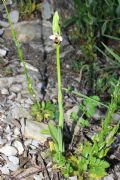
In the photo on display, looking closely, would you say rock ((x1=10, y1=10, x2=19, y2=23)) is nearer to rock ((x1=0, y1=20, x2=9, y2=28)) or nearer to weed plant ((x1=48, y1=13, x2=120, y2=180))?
rock ((x1=0, y1=20, x2=9, y2=28))

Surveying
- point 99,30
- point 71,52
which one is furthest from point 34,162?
point 99,30

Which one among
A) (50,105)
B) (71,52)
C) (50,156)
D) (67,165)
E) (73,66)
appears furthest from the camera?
(71,52)

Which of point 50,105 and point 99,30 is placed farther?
point 99,30

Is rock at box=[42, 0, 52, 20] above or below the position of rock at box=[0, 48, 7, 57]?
above

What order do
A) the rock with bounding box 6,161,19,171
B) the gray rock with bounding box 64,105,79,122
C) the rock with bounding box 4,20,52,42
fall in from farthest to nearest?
the rock with bounding box 4,20,52,42
the gray rock with bounding box 64,105,79,122
the rock with bounding box 6,161,19,171

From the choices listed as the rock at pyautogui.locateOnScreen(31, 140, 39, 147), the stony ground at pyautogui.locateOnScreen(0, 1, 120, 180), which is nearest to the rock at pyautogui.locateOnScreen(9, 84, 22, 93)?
the stony ground at pyautogui.locateOnScreen(0, 1, 120, 180)

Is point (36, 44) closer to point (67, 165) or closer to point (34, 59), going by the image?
point (34, 59)

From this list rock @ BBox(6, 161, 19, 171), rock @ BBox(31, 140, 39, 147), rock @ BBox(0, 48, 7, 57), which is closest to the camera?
rock @ BBox(6, 161, 19, 171)

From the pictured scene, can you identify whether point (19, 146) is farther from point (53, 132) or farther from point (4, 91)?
point (4, 91)
